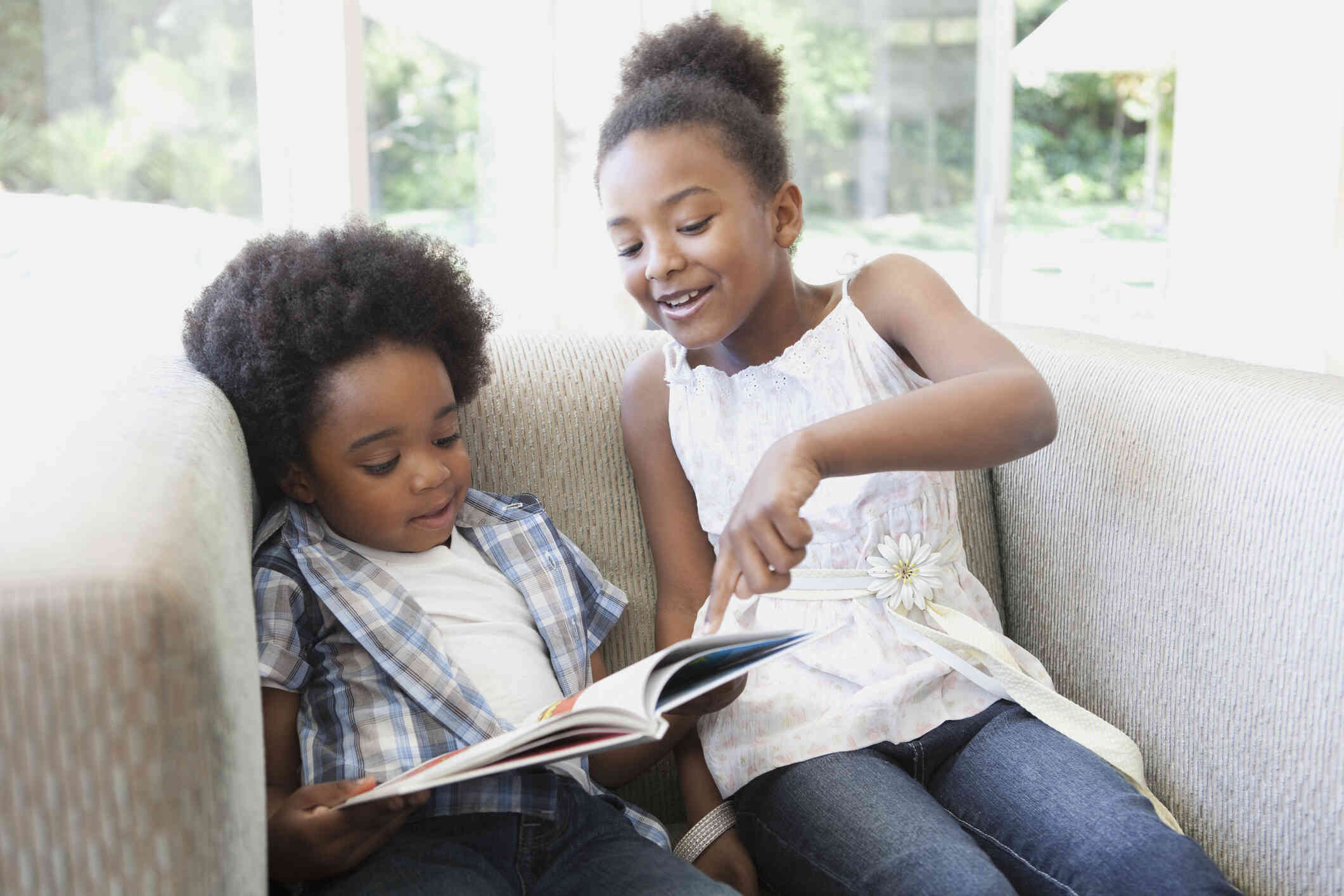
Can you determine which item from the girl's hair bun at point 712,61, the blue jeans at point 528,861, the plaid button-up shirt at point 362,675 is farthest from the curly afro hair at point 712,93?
the blue jeans at point 528,861

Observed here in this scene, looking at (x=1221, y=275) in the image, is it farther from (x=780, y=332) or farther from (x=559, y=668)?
(x=559, y=668)

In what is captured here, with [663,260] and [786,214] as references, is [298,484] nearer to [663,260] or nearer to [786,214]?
[663,260]

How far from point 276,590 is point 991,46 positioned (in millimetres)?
2608

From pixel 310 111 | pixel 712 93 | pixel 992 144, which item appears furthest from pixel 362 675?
pixel 992 144

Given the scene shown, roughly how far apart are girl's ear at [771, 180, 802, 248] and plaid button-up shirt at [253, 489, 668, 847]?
0.51m

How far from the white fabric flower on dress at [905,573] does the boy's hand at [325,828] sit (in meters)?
0.47

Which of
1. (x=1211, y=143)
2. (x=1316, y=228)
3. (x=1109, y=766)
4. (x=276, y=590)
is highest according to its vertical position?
(x=1211, y=143)

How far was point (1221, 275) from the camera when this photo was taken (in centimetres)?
329

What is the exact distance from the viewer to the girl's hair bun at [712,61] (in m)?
1.20

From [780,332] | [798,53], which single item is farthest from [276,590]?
[798,53]

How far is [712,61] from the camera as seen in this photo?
1197 mm

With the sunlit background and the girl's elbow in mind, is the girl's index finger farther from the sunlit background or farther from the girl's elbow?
the sunlit background

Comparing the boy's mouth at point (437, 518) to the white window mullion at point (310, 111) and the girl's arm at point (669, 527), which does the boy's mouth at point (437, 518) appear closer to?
the girl's arm at point (669, 527)

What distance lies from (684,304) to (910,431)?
10.8 inches
